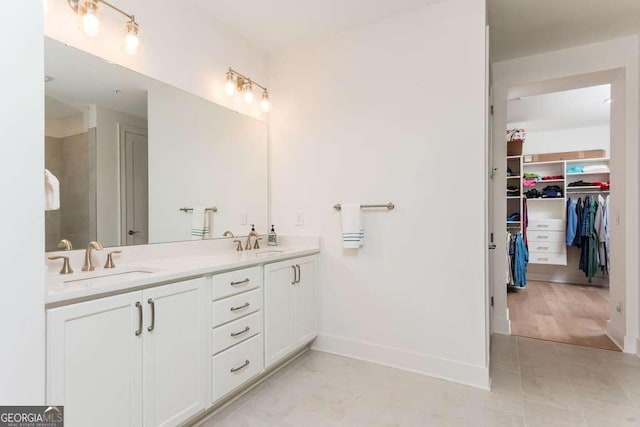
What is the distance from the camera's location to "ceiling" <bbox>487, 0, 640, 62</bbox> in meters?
2.40

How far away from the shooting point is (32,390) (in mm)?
1073

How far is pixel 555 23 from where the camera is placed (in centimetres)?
262

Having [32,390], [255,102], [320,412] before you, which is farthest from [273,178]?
[32,390]

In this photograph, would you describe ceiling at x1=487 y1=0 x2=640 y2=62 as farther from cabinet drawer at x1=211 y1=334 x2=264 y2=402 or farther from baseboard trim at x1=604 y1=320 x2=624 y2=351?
cabinet drawer at x1=211 y1=334 x2=264 y2=402

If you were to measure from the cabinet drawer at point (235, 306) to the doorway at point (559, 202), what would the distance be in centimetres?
351

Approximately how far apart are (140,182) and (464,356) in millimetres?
2446

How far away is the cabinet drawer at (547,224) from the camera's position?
217 inches

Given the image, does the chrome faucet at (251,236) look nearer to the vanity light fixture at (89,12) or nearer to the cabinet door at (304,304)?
the cabinet door at (304,304)

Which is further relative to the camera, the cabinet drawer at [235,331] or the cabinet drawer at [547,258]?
the cabinet drawer at [547,258]

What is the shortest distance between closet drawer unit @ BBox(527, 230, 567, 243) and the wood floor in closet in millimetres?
752

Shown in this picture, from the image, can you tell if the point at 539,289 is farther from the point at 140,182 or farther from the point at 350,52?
the point at 140,182

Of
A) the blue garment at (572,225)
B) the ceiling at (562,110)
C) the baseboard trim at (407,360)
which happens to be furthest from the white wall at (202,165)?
the blue garment at (572,225)

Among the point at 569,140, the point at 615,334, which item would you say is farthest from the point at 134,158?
the point at 569,140

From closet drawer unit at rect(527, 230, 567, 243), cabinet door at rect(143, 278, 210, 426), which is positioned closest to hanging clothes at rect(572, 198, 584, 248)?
closet drawer unit at rect(527, 230, 567, 243)
